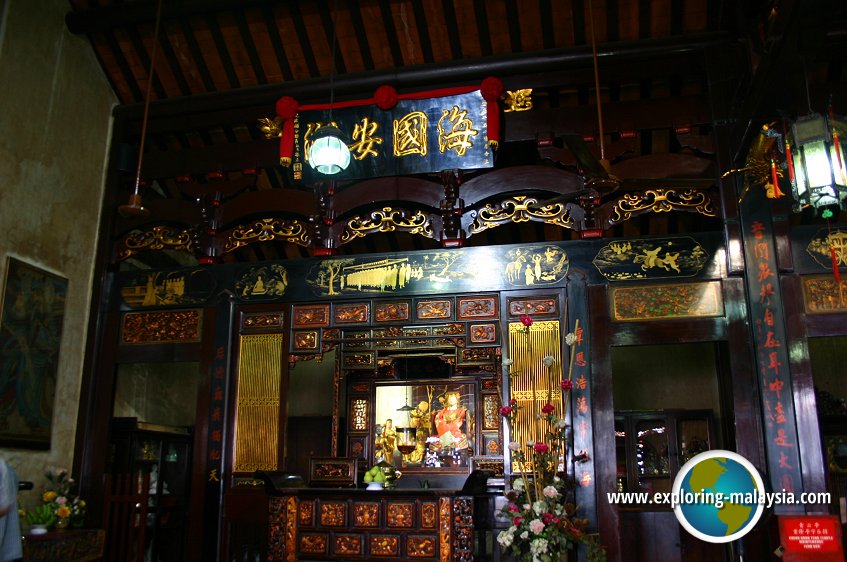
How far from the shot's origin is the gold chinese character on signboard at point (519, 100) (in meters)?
6.34

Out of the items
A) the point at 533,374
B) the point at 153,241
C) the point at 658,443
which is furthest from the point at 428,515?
the point at 658,443

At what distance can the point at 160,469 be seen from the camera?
7.50 metres

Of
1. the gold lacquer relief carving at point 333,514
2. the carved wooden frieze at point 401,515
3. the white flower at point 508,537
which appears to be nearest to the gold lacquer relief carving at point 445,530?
the carved wooden frieze at point 401,515

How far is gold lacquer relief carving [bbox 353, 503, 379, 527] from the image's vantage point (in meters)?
5.45

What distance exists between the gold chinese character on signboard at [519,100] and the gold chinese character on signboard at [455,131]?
38 centimetres

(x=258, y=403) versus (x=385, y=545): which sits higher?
(x=258, y=403)

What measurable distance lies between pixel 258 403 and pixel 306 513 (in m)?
1.13

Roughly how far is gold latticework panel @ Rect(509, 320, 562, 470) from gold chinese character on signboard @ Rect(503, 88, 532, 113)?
5.88 feet

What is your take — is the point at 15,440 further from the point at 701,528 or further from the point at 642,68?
the point at 642,68

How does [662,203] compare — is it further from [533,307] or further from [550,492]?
[550,492]

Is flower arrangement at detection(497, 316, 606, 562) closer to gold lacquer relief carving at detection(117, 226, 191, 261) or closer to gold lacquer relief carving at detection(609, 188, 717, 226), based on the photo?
gold lacquer relief carving at detection(609, 188, 717, 226)

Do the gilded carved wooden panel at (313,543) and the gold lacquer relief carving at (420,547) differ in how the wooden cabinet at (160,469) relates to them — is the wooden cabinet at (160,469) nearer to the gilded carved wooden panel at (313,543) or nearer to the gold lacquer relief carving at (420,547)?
the gilded carved wooden panel at (313,543)

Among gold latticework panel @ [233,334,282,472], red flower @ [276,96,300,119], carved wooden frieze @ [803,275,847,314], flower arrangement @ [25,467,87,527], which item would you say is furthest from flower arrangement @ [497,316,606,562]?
flower arrangement @ [25,467,87,527]

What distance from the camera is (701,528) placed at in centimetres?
388
